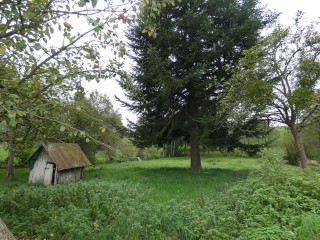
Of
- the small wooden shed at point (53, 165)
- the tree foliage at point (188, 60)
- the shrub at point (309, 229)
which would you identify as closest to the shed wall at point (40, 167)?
the small wooden shed at point (53, 165)

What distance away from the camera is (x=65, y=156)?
20281mm

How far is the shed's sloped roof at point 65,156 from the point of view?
18.8m

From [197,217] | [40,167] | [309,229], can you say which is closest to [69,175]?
[40,167]

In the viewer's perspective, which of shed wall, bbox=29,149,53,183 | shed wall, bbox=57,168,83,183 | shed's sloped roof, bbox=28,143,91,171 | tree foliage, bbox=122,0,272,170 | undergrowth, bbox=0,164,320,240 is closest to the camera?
undergrowth, bbox=0,164,320,240

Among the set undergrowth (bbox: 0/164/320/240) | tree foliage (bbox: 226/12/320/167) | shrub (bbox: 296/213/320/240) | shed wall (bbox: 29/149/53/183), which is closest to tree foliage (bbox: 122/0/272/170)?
tree foliage (bbox: 226/12/320/167)

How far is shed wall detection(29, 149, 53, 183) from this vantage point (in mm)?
19406

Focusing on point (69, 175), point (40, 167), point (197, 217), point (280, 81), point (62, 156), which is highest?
point (280, 81)

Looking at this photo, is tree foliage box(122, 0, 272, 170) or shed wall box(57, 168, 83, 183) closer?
tree foliage box(122, 0, 272, 170)

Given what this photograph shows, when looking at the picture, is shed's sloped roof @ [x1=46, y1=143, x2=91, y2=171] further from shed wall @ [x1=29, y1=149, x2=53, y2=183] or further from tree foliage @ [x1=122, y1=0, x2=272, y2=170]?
tree foliage @ [x1=122, y1=0, x2=272, y2=170]

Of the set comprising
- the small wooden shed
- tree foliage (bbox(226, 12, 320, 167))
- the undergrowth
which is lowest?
the undergrowth

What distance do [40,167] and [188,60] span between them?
1301cm

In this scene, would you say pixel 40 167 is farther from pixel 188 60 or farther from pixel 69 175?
pixel 188 60

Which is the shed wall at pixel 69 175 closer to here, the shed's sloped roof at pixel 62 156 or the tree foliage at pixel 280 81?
the shed's sloped roof at pixel 62 156

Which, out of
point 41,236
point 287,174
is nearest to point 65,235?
point 41,236
